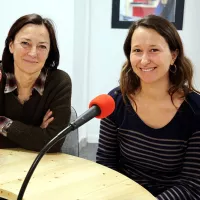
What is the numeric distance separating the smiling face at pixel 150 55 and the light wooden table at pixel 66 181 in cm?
42

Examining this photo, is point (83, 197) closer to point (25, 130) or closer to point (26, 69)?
point (25, 130)

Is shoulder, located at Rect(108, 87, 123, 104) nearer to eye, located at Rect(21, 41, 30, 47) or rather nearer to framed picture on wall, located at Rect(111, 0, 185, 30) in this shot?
eye, located at Rect(21, 41, 30, 47)

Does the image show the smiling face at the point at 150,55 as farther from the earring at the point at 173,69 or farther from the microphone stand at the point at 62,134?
the microphone stand at the point at 62,134

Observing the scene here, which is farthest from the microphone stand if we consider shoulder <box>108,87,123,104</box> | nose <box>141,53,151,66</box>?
shoulder <box>108,87,123,104</box>

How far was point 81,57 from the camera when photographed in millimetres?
3318

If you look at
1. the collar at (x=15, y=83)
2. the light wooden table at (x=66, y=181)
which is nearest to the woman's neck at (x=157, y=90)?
the light wooden table at (x=66, y=181)

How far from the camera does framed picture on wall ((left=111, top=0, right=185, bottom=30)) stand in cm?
325

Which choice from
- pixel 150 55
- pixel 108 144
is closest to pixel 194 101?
pixel 150 55

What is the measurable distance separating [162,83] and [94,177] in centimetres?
49

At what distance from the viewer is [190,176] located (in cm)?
131

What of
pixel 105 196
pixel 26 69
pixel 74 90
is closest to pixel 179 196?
pixel 105 196

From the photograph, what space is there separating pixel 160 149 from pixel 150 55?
1.27ft

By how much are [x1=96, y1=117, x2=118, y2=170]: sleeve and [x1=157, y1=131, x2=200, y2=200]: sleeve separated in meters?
0.30

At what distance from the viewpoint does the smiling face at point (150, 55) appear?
1.32 metres
